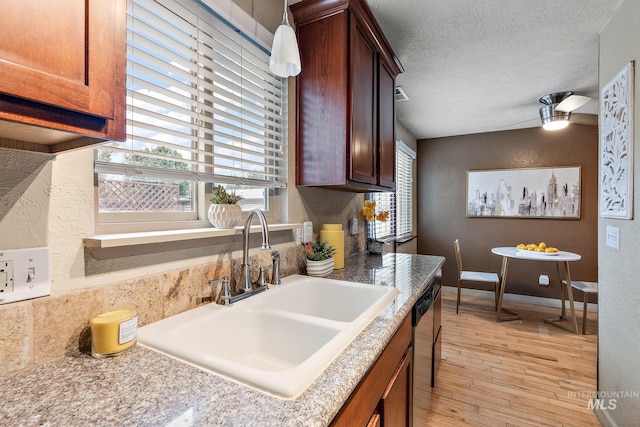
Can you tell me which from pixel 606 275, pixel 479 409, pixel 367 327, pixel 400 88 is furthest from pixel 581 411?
pixel 400 88

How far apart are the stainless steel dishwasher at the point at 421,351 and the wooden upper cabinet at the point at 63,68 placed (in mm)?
1307

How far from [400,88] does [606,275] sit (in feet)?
6.60

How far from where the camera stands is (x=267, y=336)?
3.56ft

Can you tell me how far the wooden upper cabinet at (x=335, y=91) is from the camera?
158 cm

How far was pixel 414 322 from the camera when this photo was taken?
1370 millimetres

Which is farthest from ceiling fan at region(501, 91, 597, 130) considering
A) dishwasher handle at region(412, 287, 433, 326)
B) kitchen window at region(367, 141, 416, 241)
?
dishwasher handle at region(412, 287, 433, 326)

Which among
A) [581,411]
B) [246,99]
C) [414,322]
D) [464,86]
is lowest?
[581,411]

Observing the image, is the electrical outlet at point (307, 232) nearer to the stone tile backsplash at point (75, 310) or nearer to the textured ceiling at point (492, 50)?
the stone tile backsplash at point (75, 310)

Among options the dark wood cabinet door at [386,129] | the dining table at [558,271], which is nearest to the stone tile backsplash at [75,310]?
the dark wood cabinet door at [386,129]

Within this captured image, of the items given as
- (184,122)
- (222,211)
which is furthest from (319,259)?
(184,122)

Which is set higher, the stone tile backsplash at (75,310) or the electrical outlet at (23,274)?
the electrical outlet at (23,274)

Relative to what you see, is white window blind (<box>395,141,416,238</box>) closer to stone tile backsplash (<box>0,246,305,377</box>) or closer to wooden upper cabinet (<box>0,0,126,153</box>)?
stone tile backsplash (<box>0,246,305,377</box>)

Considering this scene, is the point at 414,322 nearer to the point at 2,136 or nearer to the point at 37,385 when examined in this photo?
the point at 37,385

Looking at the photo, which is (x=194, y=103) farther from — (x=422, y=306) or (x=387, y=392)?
(x=422, y=306)
